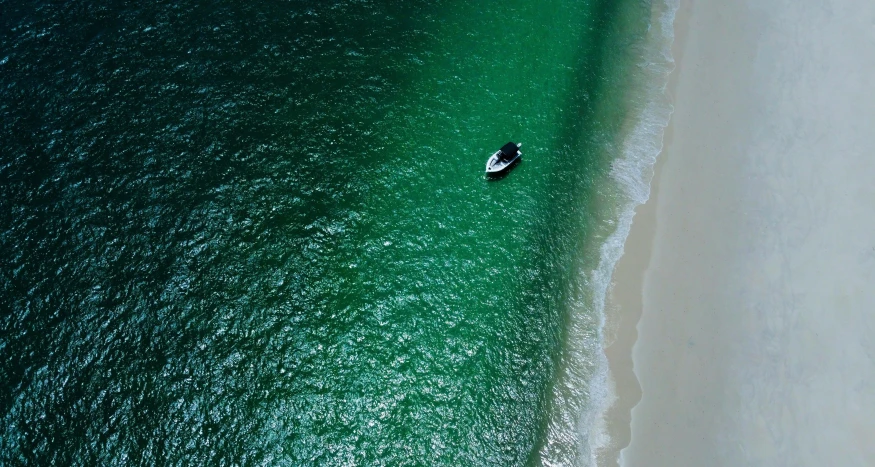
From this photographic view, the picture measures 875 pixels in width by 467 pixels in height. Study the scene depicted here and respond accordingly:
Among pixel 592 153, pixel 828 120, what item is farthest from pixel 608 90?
pixel 828 120

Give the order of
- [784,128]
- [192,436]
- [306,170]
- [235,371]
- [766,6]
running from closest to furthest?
[192,436] < [235,371] < [306,170] < [784,128] < [766,6]

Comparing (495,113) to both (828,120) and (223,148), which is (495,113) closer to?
(223,148)

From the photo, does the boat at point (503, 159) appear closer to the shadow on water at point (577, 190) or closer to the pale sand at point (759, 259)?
the shadow on water at point (577, 190)

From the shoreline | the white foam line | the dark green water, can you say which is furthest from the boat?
the shoreline

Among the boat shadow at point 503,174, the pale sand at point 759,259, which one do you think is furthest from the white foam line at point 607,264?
the boat shadow at point 503,174

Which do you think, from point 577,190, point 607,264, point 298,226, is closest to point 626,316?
point 607,264

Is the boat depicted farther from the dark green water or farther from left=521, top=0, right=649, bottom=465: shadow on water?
left=521, top=0, right=649, bottom=465: shadow on water

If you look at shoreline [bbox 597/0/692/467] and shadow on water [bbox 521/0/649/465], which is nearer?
shoreline [bbox 597/0/692/467]
